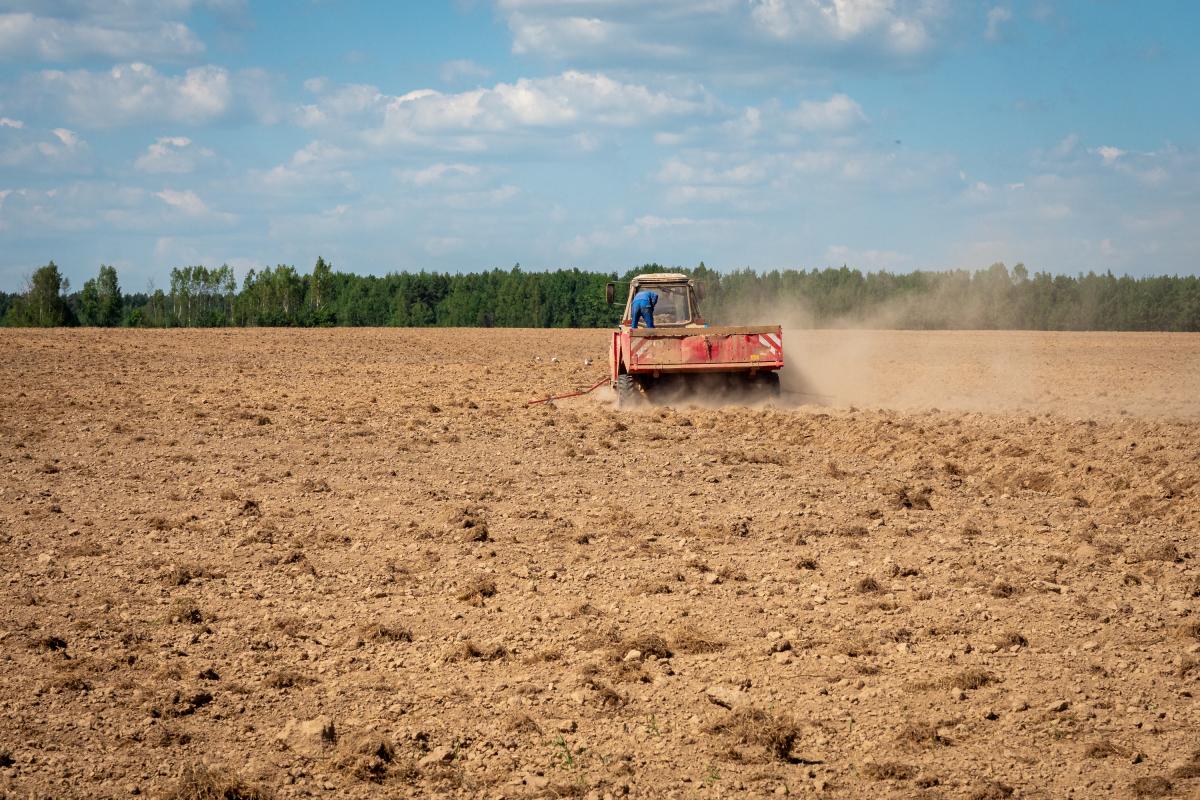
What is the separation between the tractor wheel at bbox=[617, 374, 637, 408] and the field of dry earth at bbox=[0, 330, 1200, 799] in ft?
9.57

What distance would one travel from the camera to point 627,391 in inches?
837

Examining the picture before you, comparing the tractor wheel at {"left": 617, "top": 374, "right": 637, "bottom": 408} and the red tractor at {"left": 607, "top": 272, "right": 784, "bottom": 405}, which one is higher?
the red tractor at {"left": 607, "top": 272, "right": 784, "bottom": 405}

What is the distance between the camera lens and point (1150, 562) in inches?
368

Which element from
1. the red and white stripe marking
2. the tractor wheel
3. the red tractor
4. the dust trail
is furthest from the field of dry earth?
the dust trail

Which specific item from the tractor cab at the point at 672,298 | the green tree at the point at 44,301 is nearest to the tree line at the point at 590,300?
the green tree at the point at 44,301

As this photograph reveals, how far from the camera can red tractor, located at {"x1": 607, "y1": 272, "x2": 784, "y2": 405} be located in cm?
2045

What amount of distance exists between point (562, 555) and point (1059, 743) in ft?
16.1

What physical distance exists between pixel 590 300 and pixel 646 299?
91720 mm

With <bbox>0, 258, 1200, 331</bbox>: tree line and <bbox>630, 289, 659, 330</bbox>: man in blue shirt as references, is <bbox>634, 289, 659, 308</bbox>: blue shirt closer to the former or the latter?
<bbox>630, 289, 659, 330</bbox>: man in blue shirt

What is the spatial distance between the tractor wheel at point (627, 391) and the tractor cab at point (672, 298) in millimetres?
2043

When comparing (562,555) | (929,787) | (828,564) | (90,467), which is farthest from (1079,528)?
(90,467)

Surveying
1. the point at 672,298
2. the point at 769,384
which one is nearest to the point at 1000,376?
the point at 672,298

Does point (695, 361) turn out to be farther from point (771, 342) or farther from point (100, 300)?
point (100, 300)

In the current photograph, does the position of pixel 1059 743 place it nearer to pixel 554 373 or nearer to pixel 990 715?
pixel 990 715
